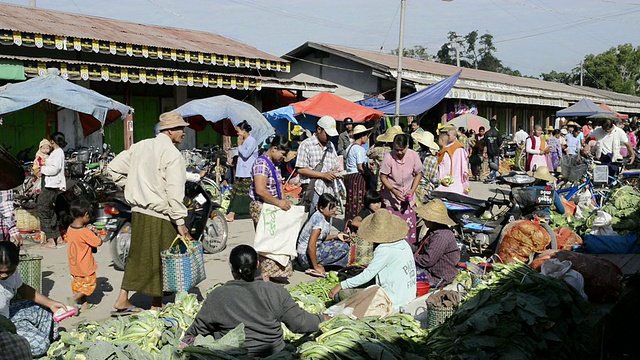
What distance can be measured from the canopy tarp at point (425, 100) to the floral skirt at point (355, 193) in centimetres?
647

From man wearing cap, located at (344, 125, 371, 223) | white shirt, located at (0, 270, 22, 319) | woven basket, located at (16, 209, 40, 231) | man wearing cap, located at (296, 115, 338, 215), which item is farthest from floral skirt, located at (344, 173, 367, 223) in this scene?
white shirt, located at (0, 270, 22, 319)

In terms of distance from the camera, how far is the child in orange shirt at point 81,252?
20.6 feet

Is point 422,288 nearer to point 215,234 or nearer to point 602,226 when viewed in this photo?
point 602,226

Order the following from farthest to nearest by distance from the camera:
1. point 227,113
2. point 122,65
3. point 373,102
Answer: point 373,102 → point 122,65 → point 227,113

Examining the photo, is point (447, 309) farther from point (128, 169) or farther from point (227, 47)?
point (227, 47)

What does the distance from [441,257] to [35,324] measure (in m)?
3.72

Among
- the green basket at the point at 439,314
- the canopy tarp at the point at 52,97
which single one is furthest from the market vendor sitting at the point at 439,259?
the canopy tarp at the point at 52,97

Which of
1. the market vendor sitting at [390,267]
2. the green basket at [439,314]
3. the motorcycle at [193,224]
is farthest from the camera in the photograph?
the motorcycle at [193,224]

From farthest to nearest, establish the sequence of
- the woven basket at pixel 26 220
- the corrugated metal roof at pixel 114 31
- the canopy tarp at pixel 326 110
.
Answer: the canopy tarp at pixel 326 110, the corrugated metal roof at pixel 114 31, the woven basket at pixel 26 220

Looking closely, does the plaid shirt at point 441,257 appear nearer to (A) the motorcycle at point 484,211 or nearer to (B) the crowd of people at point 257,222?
(B) the crowd of people at point 257,222

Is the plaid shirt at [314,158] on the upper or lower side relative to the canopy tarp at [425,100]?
lower

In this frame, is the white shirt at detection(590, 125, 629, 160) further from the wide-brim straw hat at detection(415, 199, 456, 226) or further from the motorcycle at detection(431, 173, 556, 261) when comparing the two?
the wide-brim straw hat at detection(415, 199, 456, 226)

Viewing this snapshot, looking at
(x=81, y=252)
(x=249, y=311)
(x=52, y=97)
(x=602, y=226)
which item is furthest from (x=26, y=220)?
(x=602, y=226)

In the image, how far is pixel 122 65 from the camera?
14.4m
